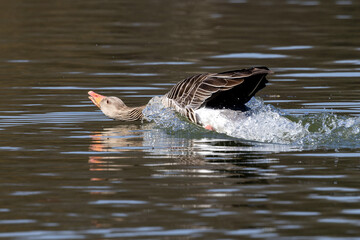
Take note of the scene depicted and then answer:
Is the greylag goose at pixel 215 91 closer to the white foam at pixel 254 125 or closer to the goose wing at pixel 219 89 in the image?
the goose wing at pixel 219 89

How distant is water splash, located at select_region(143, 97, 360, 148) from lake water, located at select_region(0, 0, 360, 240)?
0.09 feet

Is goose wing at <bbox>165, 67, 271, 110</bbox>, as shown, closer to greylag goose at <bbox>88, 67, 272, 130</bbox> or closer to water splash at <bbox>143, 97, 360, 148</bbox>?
greylag goose at <bbox>88, 67, 272, 130</bbox>

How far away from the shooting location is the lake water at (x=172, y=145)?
7570 millimetres

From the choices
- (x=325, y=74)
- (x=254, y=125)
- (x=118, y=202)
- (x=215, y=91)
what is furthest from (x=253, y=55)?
(x=118, y=202)

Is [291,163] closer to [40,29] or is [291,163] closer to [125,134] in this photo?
[125,134]

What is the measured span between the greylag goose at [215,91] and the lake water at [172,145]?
13.0 inches

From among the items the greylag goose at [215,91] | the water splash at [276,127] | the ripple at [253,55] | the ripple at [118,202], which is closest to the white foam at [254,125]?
the water splash at [276,127]

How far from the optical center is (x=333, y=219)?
7.52 m

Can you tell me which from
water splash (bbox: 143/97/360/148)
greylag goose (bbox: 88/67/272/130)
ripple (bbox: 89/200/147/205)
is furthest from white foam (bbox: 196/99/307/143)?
ripple (bbox: 89/200/147/205)

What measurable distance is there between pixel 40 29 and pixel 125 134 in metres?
14.9

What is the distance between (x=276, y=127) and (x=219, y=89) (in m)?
1.11

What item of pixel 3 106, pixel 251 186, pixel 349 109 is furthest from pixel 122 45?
pixel 251 186

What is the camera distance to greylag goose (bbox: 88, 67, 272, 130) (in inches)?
440

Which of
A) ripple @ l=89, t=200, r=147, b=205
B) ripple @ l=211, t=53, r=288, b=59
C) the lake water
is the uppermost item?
ripple @ l=211, t=53, r=288, b=59
